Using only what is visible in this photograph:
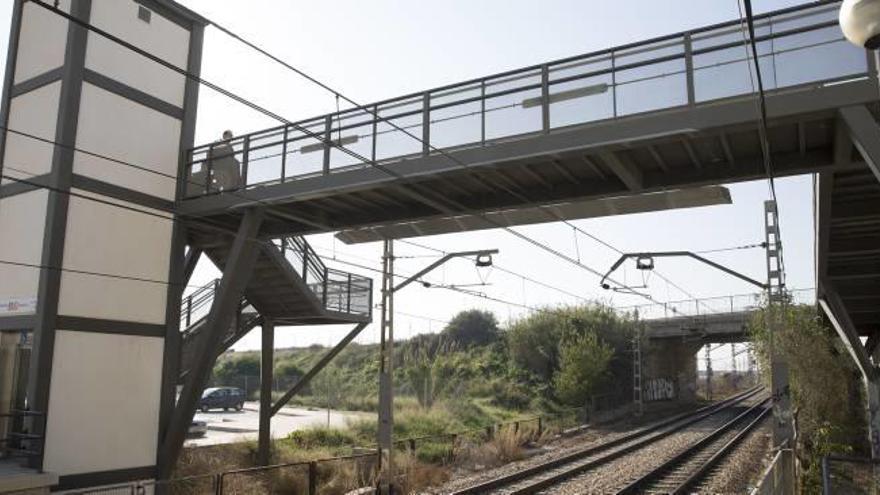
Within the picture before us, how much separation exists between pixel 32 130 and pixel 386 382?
32.4 feet

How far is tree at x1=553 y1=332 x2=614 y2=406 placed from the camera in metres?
43.0

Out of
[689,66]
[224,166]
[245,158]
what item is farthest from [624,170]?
[224,166]

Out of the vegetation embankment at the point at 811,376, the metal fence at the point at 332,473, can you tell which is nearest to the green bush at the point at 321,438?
the metal fence at the point at 332,473

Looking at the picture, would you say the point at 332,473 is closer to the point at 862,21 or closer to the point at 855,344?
the point at 862,21

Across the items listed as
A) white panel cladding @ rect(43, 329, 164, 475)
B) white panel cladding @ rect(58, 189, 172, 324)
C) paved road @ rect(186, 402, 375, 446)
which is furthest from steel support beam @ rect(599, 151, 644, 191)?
paved road @ rect(186, 402, 375, 446)

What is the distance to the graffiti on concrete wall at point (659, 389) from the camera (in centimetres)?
5572

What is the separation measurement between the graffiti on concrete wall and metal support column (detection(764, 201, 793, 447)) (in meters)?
32.1

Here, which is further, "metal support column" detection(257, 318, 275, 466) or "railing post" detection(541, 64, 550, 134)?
"metal support column" detection(257, 318, 275, 466)

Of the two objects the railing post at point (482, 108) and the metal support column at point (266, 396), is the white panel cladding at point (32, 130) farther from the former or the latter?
the railing post at point (482, 108)

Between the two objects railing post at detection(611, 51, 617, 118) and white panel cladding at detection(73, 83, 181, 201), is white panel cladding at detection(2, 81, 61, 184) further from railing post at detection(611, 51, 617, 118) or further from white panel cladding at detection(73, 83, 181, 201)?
railing post at detection(611, 51, 617, 118)

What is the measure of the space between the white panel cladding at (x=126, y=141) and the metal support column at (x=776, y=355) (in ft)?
49.8

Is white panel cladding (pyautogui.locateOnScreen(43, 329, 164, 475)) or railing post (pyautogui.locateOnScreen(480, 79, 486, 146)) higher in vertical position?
railing post (pyautogui.locateOnScreen(480, 79, 486, 146))

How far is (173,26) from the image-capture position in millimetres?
17484

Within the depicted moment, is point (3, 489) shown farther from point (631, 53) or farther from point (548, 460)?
point (548, 460)
